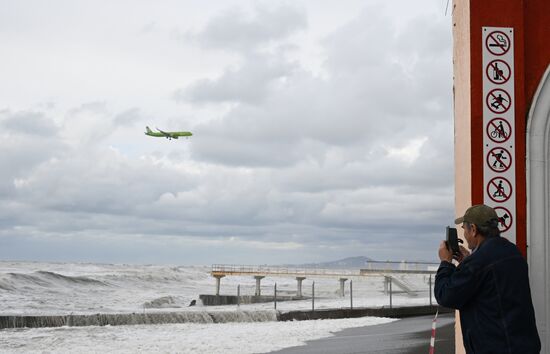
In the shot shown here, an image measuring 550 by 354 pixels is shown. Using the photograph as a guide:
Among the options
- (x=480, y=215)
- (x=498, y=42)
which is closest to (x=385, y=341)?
(x=498, y=42)

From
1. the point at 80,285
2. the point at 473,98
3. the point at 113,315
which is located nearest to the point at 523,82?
the point at 473,98

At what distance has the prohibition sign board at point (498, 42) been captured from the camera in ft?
17.0

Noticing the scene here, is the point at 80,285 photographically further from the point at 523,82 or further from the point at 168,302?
the point at 523,82

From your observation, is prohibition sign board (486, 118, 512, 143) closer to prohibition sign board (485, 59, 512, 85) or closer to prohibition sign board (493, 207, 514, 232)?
prohibition sign board (485, 59, 512, 85)

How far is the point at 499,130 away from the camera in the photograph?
513 centimetres

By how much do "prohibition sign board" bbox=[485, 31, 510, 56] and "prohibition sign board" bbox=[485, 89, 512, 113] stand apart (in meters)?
0.29

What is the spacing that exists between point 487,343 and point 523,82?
7.57ft

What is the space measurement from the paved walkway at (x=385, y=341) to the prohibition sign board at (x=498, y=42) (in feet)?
31.1

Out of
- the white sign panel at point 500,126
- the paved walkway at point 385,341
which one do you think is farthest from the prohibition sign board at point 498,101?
the paved walkway at point 385,341

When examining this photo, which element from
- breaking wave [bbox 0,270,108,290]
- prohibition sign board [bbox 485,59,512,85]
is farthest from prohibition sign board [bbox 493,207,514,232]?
breaking wave [bbox 0,270,108,290]

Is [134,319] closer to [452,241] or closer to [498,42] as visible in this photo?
[498,42]

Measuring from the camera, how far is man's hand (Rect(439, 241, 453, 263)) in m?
3.84

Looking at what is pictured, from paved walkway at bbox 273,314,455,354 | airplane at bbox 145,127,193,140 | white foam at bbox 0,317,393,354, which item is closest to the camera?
paved walkway at bbox 273,314,455,354

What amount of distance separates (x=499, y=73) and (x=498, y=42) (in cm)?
23
